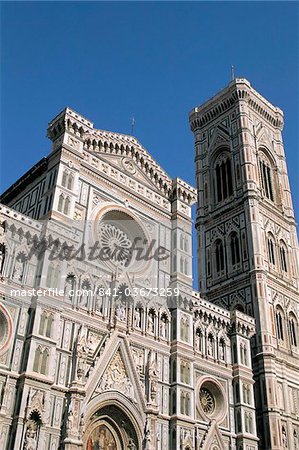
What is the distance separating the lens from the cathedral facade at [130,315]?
20.5m

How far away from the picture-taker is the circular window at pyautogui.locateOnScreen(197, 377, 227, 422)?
26812mm

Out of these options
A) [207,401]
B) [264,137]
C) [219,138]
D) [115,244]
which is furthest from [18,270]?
[264,137]

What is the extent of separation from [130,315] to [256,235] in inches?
584

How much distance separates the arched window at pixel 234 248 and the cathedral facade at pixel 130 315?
0.09 metres

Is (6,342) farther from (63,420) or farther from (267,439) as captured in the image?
(267,439)

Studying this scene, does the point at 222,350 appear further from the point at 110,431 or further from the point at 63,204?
the point at 63,204

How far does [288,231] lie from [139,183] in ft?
51.8

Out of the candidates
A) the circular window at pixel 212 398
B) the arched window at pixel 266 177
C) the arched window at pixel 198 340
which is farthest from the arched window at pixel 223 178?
the circular window at pixel 212 398

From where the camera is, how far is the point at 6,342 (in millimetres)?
19875

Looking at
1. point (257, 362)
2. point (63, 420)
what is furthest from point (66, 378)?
point (257, 362)

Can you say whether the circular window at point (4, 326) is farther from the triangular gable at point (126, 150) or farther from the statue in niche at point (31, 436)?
the triangular gable at point (126, 150)

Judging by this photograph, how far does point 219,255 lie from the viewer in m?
39.3

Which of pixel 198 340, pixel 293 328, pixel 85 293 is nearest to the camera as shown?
pixel 85 293

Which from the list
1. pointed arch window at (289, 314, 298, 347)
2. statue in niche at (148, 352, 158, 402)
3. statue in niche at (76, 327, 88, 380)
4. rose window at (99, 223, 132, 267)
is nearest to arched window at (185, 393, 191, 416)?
statue in niche at (148, 352, 158, 402)
